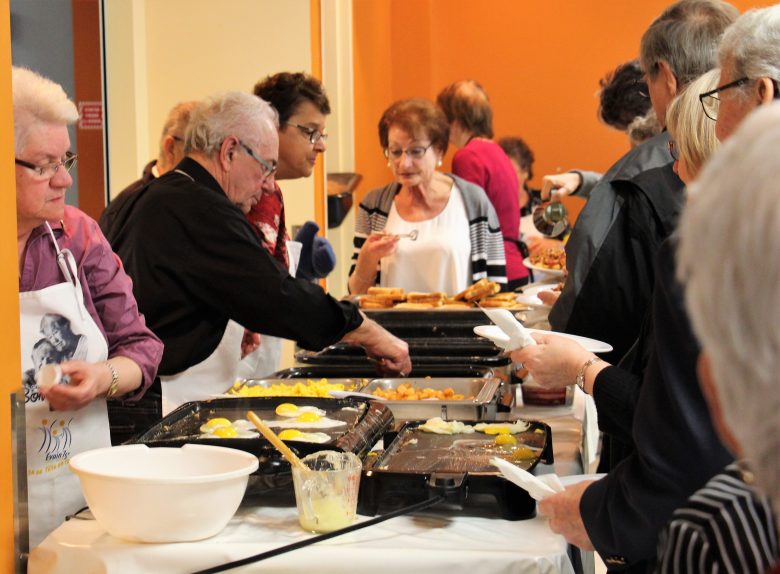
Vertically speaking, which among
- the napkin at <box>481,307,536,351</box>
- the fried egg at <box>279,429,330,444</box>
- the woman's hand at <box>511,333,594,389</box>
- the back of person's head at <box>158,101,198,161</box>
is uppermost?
the back of person's head at <box>158,101,198,161</box>

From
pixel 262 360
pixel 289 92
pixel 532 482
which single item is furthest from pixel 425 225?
pixel 532 482

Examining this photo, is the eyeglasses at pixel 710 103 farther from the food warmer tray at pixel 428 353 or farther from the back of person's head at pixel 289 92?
the back of person's head at pixel 289 92

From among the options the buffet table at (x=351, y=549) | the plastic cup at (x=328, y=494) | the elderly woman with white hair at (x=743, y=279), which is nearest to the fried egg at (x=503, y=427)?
the buffet table at (x=351, y=549)

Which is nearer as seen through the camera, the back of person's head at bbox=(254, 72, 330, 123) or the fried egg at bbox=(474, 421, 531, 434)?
the fried egg at bbox=(474, 421, 531, 434)

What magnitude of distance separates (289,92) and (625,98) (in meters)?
1.23

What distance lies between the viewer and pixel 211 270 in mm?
2861

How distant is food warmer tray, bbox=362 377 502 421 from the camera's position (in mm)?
2371

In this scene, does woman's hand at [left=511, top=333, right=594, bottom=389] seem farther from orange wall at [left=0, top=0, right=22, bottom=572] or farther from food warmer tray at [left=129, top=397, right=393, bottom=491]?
orange wall at [left=0, top=0, right=22, bottom=572]

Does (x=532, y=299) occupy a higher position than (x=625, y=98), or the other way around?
(x=625, y=98)

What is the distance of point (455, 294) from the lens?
4641 mm

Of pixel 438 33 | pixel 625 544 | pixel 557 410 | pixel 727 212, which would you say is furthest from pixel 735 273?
pixel 438 33

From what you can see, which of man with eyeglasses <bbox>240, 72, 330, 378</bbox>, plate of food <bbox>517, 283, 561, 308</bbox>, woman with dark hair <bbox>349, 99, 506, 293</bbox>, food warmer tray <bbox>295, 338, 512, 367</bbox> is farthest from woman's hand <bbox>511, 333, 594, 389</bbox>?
woman with dark hair <bbox>349, 99, 506, 293</bbox>

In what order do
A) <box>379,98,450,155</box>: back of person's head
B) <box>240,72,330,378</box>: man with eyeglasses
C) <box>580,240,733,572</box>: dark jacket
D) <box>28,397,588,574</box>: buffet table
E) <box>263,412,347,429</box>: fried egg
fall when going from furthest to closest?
<box>379,98,450,155</box>: back of person's head
<box>240,72,330,378</box>: man with eyeglasses
<box>263,412,347,429</box>: fried egg
<box>28,397,588,574</box>: buffet table
<box>580,240,733,572</box>: dark jacket

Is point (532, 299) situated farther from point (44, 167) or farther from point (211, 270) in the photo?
point (44, 167)
